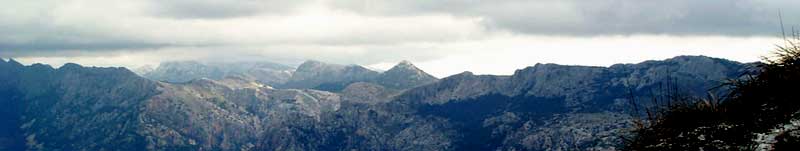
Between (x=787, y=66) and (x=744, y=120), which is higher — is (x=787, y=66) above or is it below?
above

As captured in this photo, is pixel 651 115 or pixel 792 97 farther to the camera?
pixel 651 115

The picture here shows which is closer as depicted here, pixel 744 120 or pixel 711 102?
pixel 744 120

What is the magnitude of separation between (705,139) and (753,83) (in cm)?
386

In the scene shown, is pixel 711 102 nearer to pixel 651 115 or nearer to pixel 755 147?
pixel 651 115

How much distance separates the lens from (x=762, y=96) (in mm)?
18938

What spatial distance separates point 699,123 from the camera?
18.7m

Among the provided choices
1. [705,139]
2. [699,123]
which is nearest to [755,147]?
[705,139]

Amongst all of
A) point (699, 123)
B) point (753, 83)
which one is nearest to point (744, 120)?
point (699, 123)

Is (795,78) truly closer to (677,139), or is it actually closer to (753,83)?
(753,83)

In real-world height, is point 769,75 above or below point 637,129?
above

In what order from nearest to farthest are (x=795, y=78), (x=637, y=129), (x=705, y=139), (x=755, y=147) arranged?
(x=755, y=147)
(x=705, y=139)
(x=795, y=78)
(x=637, y=129)

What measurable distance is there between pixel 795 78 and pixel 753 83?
143 centimetres

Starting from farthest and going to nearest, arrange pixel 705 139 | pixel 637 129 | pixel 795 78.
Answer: pixel 637 129 → pixel 795 78 → pixel 705 139

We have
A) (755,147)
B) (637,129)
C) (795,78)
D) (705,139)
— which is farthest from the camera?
(637,129)
